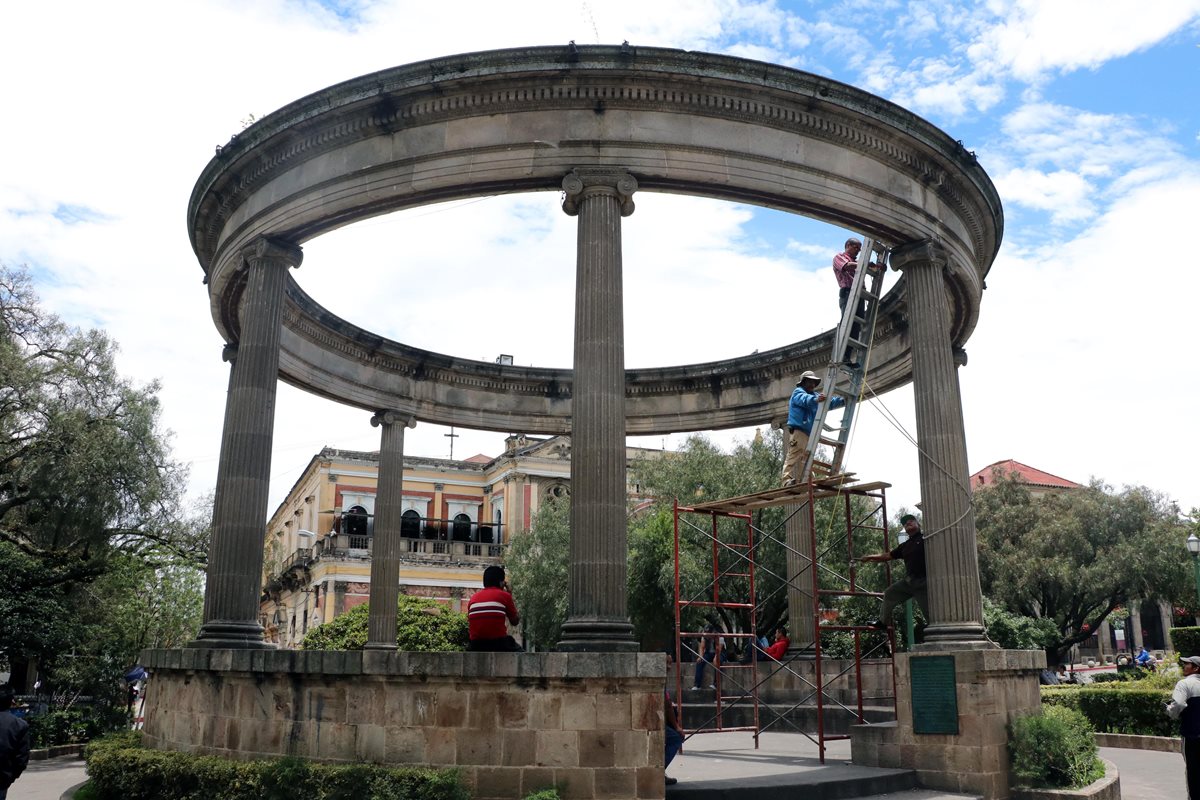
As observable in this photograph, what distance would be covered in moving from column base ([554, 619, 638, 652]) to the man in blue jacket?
17.9 feet

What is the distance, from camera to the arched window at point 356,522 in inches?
2319

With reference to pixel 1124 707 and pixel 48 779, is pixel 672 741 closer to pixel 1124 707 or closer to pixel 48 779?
pixel 48 779

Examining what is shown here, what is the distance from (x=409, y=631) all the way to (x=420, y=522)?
21.0m

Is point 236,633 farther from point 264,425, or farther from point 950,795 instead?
point 950,795

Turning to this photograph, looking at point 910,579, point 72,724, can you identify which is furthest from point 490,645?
point 72,724

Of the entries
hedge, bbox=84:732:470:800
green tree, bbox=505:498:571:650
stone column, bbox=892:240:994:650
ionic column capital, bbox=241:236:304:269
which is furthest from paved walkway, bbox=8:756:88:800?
green tree, bbox=505:498:571:650

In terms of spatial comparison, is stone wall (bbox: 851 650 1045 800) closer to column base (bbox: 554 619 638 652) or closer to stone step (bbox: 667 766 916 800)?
stone step (bbox: 667 766 916 800)

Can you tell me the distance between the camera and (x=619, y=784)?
35.8ft

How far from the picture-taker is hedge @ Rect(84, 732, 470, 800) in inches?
419

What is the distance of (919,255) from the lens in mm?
16438

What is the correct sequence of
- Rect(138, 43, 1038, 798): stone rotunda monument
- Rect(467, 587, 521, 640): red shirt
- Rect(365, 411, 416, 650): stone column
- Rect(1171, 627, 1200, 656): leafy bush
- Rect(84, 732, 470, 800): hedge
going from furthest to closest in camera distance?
1. Rect(1171, 627, 1200, 656): leafy bush
2. Rect(365, 411, 416, 650): stone column
3. Rect(467, 587, 521, 640): red shirt
4. Rect(138, 43, 1038, 798): stone rotunda monument
5. Rect(84, 732, 470, 800): hedge

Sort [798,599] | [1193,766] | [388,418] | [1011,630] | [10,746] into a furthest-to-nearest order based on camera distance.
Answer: [1011,630] < [388,418] < [798,599] < [1193,766] < [10,746]

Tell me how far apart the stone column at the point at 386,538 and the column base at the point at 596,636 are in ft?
34.4

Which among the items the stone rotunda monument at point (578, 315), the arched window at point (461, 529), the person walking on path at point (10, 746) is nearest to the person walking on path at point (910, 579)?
the stone rotunda monument at point (578, 315)
